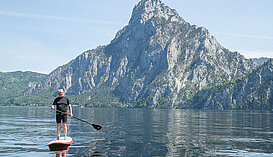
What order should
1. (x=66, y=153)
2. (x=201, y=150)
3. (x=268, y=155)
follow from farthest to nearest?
(x=201, y=150)
(x=268, y=155)
(x=66, y=153)

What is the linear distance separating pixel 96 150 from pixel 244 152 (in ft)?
45.6

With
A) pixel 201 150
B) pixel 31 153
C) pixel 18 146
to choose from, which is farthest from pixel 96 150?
pixel 201 150

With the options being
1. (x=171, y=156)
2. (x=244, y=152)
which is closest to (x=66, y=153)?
(x=171, y=156)

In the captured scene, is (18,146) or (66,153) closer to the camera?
(66,153)

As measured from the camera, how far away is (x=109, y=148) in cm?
2739

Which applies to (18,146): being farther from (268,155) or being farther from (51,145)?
(268,155)

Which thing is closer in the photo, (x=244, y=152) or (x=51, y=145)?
(x=51, y=145)

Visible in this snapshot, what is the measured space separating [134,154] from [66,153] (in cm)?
579

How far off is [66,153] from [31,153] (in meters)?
3.04

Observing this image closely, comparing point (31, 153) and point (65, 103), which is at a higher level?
point (65, 103)

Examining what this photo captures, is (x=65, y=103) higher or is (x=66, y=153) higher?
(x=65, y=103)

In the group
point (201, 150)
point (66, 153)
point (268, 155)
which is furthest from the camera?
point (201, 150)

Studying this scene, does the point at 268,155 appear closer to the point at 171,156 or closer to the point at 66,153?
the point at 171,156

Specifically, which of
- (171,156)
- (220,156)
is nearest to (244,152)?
(220,156)
